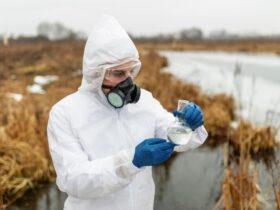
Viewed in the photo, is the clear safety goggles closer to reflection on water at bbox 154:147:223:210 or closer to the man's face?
the man's face

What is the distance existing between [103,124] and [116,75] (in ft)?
0.63

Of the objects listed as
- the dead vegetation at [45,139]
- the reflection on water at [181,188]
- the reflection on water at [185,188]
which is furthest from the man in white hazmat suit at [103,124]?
the reflection on water at [181,188]

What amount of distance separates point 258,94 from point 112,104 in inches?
367

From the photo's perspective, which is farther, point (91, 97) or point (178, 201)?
point (178, 201)

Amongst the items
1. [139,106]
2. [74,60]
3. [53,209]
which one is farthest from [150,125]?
[74,60]

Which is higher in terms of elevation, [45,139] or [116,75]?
[116,75]

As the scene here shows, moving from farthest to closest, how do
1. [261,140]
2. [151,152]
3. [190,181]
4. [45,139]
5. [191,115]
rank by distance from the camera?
[261,140] < [45,139] < [190,181] < [191,115] < [151,152]

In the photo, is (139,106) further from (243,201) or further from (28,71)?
(28,71)

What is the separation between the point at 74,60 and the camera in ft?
66.6

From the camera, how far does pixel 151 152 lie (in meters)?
1.39

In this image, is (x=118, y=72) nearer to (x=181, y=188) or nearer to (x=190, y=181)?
(x=181, y=188)

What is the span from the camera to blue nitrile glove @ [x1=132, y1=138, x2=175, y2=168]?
1.39 m

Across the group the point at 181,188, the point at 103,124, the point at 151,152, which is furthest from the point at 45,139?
the point at 151,152

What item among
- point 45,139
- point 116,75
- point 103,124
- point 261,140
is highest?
point 116,75
